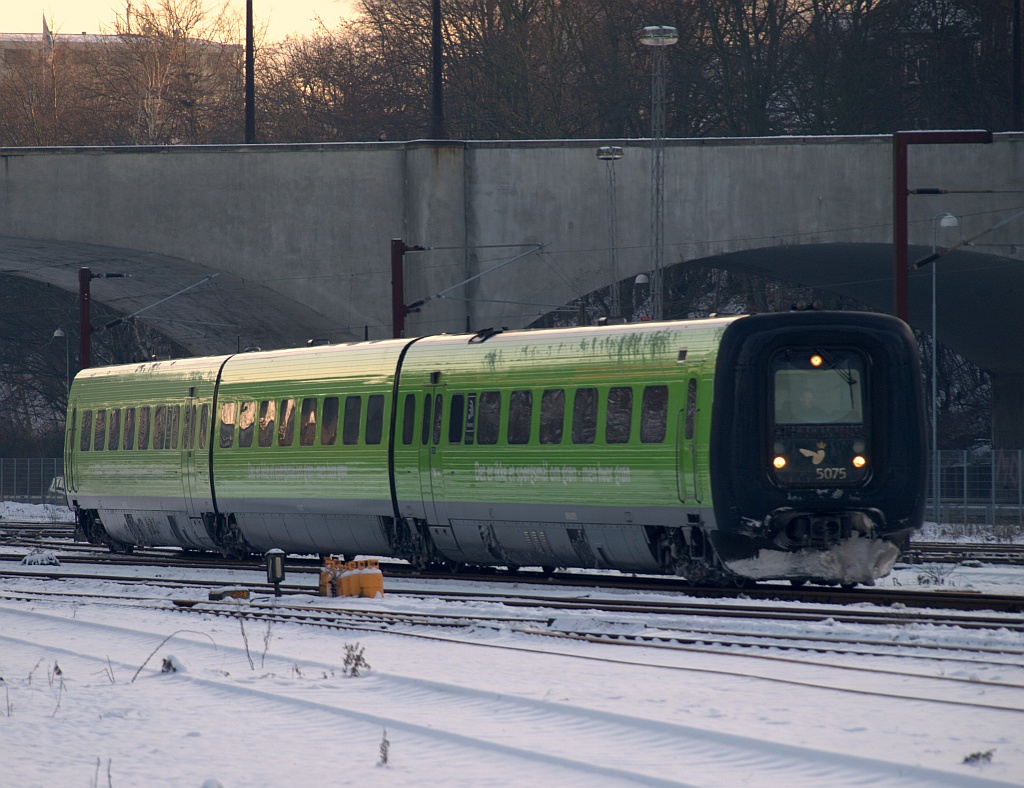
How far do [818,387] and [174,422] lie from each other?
12.5 m

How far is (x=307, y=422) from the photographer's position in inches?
906

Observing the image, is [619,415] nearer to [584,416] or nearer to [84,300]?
[584,416]

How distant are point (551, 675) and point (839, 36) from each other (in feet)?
147

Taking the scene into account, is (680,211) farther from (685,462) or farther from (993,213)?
(685,462)

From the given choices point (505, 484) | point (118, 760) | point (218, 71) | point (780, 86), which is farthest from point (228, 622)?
point (218, 71)

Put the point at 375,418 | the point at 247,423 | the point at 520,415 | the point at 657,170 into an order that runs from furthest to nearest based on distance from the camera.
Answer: the point at 657,170, the point at 247,423, the point at 375,418, the point at 520,415

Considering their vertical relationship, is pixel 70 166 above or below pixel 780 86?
below

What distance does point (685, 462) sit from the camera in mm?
17000

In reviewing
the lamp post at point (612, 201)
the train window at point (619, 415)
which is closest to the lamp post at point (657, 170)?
the lamp post at point (612, 201)

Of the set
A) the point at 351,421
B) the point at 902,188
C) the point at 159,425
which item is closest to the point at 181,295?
the point at 159,425

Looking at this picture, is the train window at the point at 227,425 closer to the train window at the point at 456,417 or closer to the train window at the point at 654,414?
the train window at the point at 456,417

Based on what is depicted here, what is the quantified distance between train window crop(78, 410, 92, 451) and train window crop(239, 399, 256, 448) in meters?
5.90

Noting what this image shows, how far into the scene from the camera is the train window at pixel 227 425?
24.7m

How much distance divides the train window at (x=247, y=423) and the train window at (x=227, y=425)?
0.25 meters
